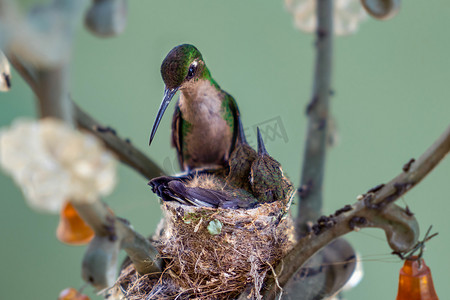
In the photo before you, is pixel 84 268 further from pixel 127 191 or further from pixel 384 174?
pixel 384 174

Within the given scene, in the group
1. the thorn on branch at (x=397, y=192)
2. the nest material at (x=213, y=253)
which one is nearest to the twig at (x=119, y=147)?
the nest material at (x=213, y=253)

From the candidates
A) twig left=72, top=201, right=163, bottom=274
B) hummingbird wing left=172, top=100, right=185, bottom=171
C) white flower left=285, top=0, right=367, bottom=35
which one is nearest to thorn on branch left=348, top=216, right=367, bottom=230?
twig left=72, top=201, right=163, bottom=274

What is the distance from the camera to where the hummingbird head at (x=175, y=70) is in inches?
46.5

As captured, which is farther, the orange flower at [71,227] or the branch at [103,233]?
the orange flower at [71,227]

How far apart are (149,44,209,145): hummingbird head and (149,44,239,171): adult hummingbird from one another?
0.05 feet

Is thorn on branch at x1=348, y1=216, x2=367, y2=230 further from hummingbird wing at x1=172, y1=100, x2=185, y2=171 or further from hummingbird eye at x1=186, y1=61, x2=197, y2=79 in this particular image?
hummingbird wing at x1=172, y1=100, x2=185, y2=171

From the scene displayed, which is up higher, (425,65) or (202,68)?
(425,65)

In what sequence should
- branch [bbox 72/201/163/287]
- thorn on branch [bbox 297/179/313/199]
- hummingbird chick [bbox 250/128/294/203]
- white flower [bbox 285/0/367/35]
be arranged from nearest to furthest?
1. branch [bbox 72/201/163/287]
2. hummingbird chick [bbox 250/128/294/203]
3. thorn on branch [bbox 297/179/313/199]
4. white flower [bbox 285/0/367/35]

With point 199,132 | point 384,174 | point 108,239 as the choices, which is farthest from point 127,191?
point 108,239

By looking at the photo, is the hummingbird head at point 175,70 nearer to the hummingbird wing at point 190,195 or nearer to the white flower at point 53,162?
the hummingbird wing at point 190,195

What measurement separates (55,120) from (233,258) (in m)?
0.76

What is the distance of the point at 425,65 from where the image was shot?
2.39 m

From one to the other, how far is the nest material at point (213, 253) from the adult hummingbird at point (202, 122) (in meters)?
0.30

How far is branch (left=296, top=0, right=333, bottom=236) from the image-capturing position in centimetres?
151
